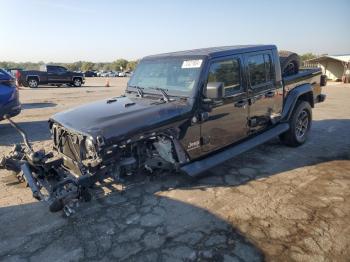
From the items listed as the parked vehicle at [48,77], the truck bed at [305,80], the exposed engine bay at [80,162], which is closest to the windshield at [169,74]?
the exposed engine bay at [80,162]

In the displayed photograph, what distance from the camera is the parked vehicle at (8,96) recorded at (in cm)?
739

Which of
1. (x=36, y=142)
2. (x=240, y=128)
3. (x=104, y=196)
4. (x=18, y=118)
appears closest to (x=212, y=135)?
(x=240, y=128)

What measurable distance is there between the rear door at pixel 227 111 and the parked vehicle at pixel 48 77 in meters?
21.8

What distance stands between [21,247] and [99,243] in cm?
82

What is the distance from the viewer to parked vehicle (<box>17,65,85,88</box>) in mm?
23281

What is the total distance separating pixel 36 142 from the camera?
7234 mm

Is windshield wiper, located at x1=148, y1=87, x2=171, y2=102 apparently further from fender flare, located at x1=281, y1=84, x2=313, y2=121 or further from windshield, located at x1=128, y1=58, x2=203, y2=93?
fender flare, located at x1=281, y1=84, x2=313, y2=121

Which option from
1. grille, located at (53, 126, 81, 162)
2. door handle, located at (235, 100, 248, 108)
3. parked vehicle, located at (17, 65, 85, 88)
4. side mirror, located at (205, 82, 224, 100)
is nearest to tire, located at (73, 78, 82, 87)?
parked vehicle, located at (17, 65, 85, 88)

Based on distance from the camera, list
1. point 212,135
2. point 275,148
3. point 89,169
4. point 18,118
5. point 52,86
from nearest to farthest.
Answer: point 89,169, point 212,135, point 275,148, point 18,118, point 52,86

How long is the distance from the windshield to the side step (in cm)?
107

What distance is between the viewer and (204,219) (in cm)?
379

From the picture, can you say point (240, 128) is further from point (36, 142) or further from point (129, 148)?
point (36, 142)

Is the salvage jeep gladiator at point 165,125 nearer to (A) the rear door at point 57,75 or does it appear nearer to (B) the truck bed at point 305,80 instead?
(B) the truck bed at point 305,80

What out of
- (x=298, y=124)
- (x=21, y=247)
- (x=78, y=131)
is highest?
(x=78, y=131)
